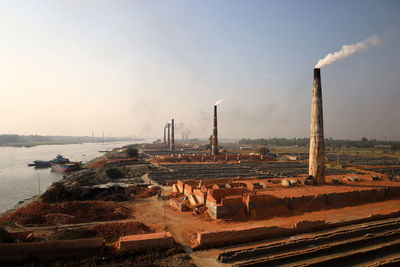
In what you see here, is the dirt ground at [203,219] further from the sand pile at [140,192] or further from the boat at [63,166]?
the boat at [63,166]

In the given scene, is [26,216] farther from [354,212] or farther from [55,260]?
[354,212]

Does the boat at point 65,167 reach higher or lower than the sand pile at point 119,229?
lower

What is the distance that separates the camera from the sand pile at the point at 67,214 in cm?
1299

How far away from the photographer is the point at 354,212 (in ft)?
49.5

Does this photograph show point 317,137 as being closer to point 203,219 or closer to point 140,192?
point 203,219

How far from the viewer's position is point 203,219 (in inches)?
537

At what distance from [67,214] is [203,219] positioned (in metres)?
8.28

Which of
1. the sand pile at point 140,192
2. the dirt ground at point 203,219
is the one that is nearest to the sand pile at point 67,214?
the dirt ground at point 203,219

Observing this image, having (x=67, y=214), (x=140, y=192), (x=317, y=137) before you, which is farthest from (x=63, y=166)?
(x=317, y=137)

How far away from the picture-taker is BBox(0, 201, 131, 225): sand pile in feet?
42.6

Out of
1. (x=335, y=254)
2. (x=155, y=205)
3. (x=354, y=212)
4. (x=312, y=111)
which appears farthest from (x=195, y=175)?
(x=335, y=254)

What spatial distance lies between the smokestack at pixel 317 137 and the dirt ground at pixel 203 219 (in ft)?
15.3

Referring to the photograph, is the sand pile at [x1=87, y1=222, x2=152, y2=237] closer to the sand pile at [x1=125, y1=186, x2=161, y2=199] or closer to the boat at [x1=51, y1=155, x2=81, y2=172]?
the sand pile at [x1=125, y1=186, x2=161, y2=199]

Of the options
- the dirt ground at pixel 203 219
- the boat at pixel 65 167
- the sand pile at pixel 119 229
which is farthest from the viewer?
the boat at pixel 65 167
